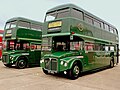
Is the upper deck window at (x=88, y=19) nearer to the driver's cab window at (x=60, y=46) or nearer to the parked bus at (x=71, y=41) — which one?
the parked bus at (x=71, y=41)

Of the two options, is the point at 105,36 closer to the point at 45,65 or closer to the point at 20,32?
the point at 45,65

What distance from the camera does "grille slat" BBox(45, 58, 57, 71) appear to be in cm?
777

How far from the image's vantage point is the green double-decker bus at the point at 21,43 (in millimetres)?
11742

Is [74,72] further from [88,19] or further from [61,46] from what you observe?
[88,19]

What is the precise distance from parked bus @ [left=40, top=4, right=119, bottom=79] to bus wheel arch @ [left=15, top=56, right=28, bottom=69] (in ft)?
11.4

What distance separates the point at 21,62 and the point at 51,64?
4.86 meters

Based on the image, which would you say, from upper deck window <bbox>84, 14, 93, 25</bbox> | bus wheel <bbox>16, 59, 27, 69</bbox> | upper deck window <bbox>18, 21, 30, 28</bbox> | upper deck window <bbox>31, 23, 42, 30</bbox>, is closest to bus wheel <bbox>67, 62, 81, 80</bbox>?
upper deck window <bbox>84, 14, 93, 25</bbox>

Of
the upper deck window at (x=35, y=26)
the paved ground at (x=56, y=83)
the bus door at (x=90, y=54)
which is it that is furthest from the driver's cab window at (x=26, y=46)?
the bus door at (x=90, y=54)

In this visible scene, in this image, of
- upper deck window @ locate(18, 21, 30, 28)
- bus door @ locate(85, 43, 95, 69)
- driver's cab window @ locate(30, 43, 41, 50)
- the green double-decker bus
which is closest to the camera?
bus door @ locate(85, 43, 95, 69)

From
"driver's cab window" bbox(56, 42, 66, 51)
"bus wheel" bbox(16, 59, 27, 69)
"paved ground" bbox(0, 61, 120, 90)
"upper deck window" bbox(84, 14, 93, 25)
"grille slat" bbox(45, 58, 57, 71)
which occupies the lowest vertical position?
"paved ground" bbox(0, 61, 120, 90)

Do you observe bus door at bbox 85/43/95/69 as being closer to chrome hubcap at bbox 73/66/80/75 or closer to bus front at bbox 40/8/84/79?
bus front at bbox 40/8/84/79

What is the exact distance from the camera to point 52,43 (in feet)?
29.1

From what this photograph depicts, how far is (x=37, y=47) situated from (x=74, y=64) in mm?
6205

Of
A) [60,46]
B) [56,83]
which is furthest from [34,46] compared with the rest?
[56,83]
